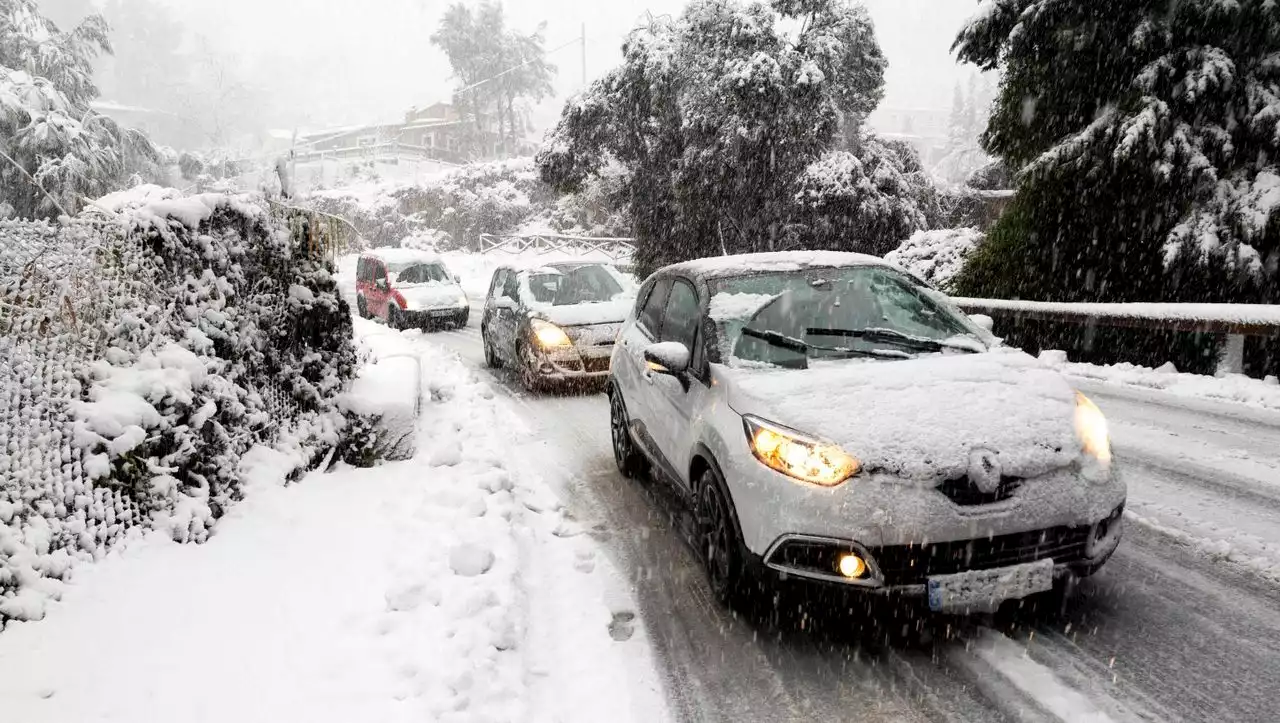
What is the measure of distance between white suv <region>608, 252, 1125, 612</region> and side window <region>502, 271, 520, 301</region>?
6142 mm

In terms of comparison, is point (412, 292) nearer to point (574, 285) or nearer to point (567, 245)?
point (574, 285)

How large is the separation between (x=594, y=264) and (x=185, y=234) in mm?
6213

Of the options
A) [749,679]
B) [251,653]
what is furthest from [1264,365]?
[251,653]

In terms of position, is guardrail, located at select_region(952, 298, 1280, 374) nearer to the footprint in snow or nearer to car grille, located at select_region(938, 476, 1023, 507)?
car grille, located at select_region(938, 476, 1023, 507)

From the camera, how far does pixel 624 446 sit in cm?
588

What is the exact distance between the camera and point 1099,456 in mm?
3178

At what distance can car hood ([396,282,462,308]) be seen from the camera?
1627 centimetres

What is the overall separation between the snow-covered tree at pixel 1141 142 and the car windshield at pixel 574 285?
6.23 meters

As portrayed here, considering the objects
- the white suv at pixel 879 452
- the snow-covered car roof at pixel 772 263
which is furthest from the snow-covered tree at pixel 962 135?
the white suv at pixel 879 452

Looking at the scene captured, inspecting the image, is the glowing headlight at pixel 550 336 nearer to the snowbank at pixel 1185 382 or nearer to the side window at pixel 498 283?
the side window at pixel 498 283

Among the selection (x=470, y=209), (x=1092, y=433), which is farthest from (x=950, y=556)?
(x=470, y=209)

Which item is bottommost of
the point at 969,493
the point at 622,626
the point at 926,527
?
the point at 622,626

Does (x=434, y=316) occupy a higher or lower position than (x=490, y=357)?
higher

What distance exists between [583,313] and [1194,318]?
6.75 m
